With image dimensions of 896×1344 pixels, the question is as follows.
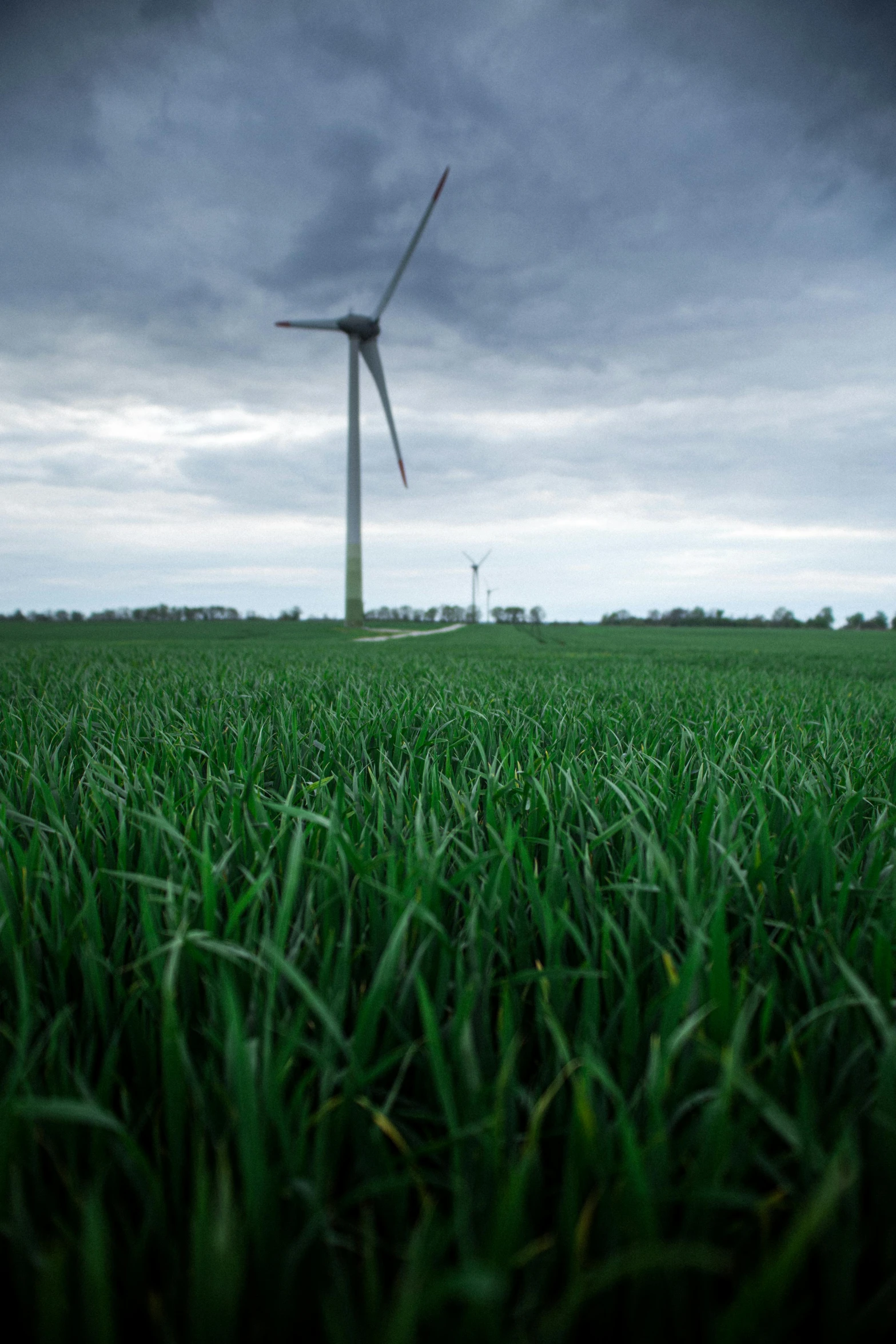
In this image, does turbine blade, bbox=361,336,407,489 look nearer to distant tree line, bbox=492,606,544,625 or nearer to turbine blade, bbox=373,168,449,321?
turbine blade, bbox=373,168,449,321

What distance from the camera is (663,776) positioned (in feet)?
5.95

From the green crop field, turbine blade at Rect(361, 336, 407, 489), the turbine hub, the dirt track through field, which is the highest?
the turbine hub

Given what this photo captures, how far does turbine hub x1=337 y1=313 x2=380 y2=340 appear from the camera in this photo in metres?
29.5

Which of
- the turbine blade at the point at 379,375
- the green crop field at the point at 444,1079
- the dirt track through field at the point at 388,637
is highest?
the turbine blade at the point at 379,375

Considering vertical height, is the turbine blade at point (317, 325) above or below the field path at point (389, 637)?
above

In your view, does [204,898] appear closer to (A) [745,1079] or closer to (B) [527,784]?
(A) [745,1079]

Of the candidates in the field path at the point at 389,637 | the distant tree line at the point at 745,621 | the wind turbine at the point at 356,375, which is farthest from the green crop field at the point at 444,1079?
the distant tree line at the point at 745,621

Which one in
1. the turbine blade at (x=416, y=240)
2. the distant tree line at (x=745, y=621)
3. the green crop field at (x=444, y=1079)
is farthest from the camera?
the distant tree line at (x=745, y=621)

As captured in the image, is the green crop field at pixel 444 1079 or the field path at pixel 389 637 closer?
the green crop field at pixel 444 1079

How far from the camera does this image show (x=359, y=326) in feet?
97.8

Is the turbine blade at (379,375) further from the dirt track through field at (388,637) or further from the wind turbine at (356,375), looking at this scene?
the dirt track through field at (388,637)

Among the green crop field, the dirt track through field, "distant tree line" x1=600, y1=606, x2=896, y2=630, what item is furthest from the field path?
"distant tree line" x1=600, y1=606, x2=896, y2=630

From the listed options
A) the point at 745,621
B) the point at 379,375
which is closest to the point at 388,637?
the point at 379,375

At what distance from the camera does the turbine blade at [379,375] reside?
26.6 metres
